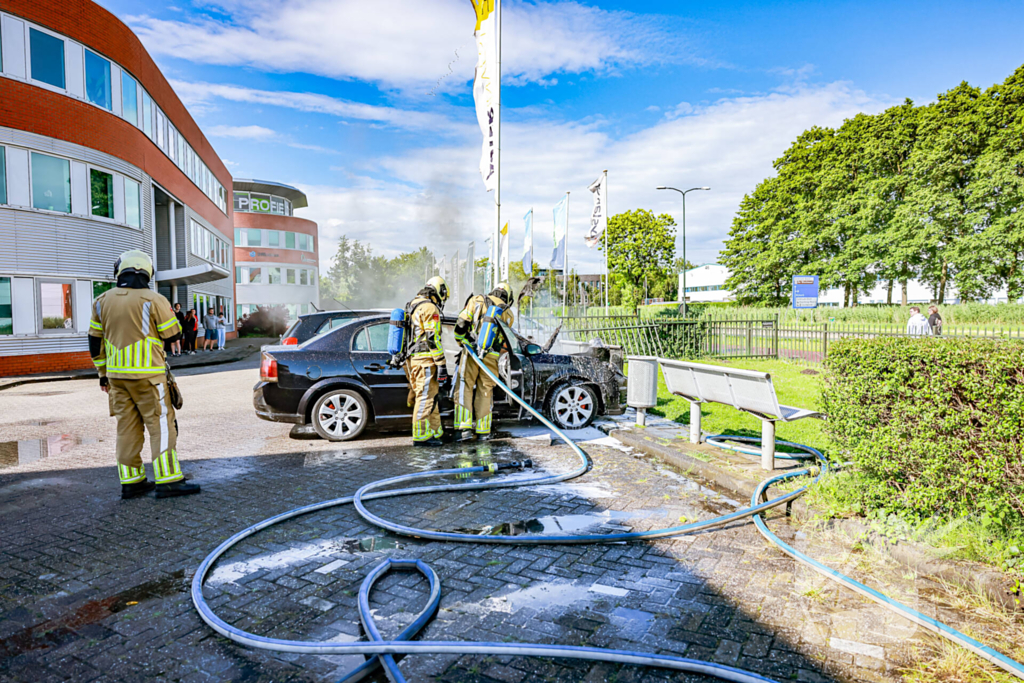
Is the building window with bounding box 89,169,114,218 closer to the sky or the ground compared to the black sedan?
closer to the sky

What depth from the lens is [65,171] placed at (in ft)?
58.3

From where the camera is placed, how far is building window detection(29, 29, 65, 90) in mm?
16875

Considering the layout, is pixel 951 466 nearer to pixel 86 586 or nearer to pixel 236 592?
pixel 236 592

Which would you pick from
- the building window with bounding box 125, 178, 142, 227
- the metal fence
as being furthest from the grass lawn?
the building window with bounding box 125, 178, 142, 227

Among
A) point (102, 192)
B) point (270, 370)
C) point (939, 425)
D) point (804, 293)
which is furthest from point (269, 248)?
point (939, 425)

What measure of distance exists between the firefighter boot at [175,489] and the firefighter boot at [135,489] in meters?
0.20

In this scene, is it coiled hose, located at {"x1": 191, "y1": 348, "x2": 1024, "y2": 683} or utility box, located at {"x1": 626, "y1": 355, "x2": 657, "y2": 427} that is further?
utility box, located at {"x1": 626, "y1": 355, "x2": 657, "y2": 427}

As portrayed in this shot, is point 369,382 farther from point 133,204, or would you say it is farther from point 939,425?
point 133,204

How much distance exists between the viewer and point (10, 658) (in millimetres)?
2775

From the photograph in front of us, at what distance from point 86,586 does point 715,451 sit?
17.8 ft

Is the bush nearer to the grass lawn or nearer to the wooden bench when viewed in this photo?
the grass lawn

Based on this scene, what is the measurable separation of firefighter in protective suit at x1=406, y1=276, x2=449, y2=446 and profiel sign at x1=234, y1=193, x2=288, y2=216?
5381 cm

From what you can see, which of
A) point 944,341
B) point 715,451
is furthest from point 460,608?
point 715,451

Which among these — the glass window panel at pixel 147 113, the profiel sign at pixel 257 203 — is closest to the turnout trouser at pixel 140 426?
the glass window panel at pixel 147 113
